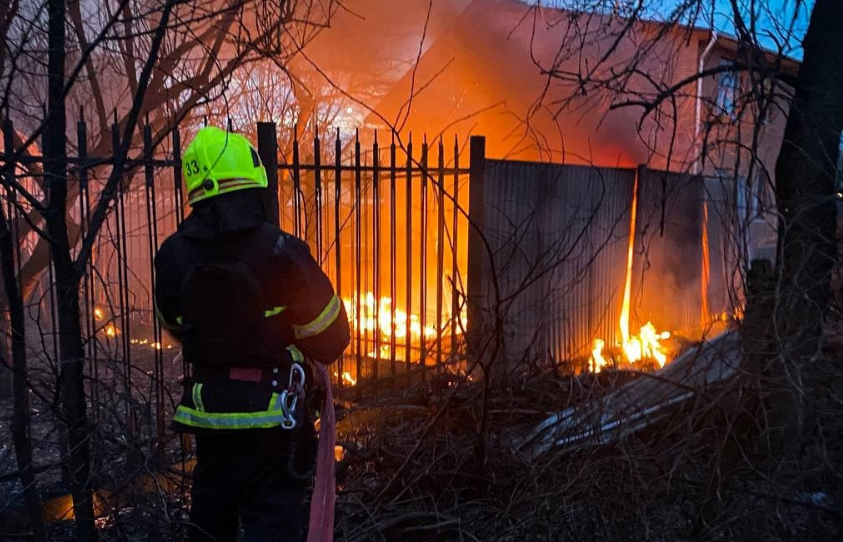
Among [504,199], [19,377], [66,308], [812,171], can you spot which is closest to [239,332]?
[66,308]

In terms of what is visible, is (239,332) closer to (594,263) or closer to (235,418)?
(235,418)

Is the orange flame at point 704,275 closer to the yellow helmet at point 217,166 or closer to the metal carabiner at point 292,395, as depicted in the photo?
the metal carabiner at point 292,395

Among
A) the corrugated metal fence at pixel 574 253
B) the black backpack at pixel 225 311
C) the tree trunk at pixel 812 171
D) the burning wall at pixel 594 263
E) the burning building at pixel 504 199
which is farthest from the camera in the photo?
the burning wall at pixel 594 263

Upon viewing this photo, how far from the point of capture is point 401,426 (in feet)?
13.8

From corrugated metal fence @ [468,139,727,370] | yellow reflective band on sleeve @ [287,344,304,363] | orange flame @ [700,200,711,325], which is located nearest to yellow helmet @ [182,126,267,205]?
yellow reflective band on sleeve @ [287,344,304,363]

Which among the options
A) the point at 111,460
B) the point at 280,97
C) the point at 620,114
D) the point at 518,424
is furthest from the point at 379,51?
the point at 111,460

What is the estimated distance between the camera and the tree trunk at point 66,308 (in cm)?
262

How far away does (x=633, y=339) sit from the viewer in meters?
8.48

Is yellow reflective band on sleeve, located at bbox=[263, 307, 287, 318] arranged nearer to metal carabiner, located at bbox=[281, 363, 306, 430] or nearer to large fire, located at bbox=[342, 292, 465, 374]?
metal carabiner, located at bbox=[281, 363, 306, 430]

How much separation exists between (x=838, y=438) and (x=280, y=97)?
10025mm

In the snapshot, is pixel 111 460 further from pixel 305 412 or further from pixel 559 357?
pixel 559 357

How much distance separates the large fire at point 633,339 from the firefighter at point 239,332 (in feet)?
18.5

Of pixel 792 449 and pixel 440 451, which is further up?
pixel 792 449

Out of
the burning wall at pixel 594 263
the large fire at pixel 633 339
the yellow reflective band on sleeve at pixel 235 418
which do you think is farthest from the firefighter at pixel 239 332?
the large fire at pixel 633 339
